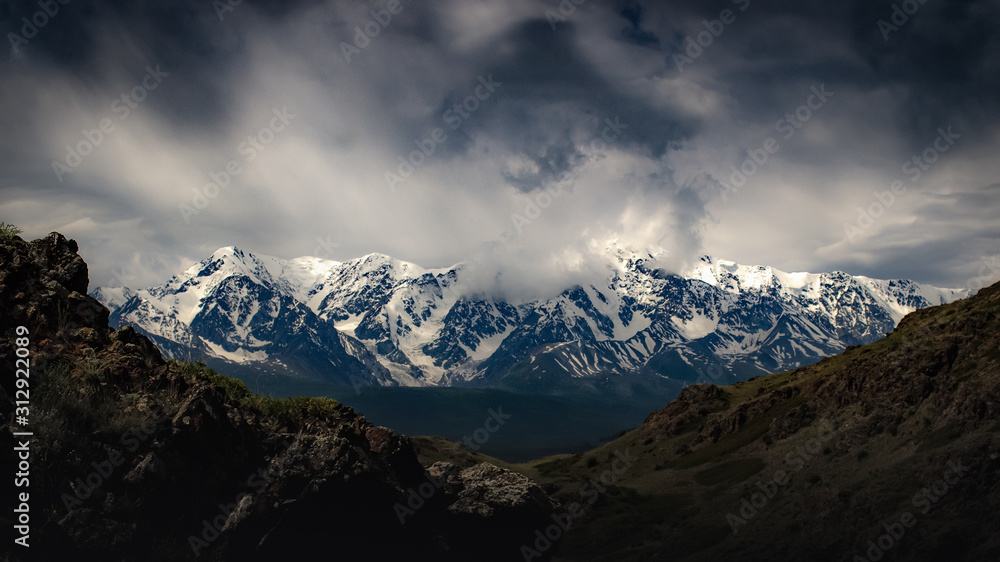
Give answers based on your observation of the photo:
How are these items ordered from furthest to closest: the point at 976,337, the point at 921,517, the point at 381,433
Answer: the point at 976,337
the point at 921,517
the point at 381,433

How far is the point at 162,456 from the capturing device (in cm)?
2877

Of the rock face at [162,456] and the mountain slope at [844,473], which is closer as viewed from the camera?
the rock face at [162,456]

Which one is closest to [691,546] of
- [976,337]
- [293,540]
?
[293,540]

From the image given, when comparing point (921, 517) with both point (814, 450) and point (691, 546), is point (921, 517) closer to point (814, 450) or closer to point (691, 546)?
point (691, 546)

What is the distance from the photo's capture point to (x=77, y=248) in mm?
32344

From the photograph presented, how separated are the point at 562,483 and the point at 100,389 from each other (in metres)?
87.2

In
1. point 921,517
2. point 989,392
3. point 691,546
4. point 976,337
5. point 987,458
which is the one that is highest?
point 976,337

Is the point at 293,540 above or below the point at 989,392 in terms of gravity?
below

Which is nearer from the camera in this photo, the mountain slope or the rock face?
the rock face

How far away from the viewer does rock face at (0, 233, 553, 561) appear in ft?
85.2

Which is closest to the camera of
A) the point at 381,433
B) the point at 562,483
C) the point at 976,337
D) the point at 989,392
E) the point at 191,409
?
the point at 191,409

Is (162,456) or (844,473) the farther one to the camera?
(844,473)

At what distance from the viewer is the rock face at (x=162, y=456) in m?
26.0

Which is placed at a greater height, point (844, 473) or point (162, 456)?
point (162, 456)
